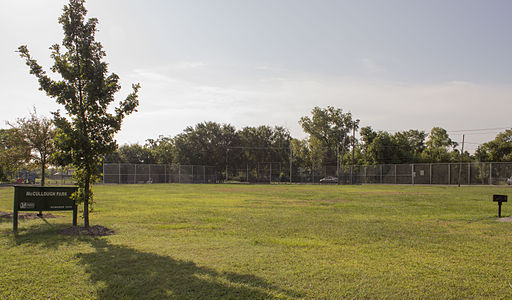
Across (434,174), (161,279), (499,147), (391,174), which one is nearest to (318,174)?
(391,174)

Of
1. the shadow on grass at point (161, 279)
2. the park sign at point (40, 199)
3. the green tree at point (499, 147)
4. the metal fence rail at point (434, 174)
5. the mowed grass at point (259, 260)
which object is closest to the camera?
the shadow on grass at point (161, 279)

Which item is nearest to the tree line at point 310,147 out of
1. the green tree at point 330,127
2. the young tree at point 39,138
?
the green tree at point 330,127

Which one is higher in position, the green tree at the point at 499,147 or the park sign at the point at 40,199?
the green tree at the point at 499,147

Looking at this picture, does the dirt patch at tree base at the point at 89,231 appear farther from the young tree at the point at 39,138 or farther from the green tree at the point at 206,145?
the green tree at the point at 206,145

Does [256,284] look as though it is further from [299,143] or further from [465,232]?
[299,143]

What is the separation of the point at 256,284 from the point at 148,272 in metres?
1.79

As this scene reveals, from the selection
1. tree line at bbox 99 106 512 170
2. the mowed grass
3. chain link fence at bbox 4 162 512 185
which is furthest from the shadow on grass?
tree line at bbox 99 106 512 170

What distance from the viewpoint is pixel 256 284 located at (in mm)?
5344

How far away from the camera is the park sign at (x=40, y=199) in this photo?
9750 millimetres

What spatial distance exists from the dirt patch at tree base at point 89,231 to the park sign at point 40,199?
2.55 feet

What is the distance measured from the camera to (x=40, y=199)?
10023 mm

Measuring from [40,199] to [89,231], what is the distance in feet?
5.78

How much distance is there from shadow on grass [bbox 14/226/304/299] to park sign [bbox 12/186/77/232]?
355 centimetres

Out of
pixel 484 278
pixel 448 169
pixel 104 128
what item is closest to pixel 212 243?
pixel 104 128
